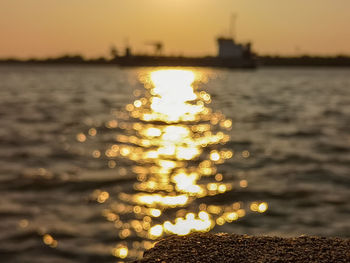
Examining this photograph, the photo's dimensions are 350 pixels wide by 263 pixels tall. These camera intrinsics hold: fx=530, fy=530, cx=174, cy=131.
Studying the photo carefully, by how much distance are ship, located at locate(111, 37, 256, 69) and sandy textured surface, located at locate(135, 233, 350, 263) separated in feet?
317

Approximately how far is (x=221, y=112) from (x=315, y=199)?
62.2ft

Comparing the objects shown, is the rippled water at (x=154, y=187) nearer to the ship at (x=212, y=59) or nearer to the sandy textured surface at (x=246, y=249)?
the sandy textured surface at (x=246, y=249)

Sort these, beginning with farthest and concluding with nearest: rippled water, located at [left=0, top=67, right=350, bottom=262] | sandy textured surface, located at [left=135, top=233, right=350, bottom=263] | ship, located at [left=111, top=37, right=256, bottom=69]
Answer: ship, located at [left=111, top=37, right=256, bottom=69] → rippled water, located at [left=0, top=67, right=350, bottom=262] → sandy textured surface, located at [left=135, top=233, right=350, bottom=263]

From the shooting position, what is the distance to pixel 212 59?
376ft

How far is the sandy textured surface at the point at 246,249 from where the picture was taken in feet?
5.46

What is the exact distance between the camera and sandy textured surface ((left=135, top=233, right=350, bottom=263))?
5.46 feet

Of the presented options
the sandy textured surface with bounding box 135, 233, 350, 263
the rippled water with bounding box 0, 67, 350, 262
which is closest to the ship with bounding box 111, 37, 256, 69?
the rippled water with bounding box 0, 67, 350, 262

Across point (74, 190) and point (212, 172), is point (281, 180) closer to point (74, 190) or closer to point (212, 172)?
point (212, 172)

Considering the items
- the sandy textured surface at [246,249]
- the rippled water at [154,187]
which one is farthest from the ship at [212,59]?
the sandy textured surface at [246,249]

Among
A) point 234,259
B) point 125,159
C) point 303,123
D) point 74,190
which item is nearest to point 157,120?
point 303,123

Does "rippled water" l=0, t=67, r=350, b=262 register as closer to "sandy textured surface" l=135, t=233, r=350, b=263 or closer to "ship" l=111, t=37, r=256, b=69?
"sandy textured surface" l=135, t=233, r=350, b=263

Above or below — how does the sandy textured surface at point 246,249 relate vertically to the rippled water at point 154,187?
above

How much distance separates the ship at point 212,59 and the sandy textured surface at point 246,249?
96.7 meters

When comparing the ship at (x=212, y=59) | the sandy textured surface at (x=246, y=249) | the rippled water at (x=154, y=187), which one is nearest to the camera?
the sandy textured surface at (x=246, y=249)
